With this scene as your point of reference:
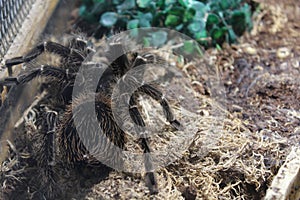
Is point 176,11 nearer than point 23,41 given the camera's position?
No

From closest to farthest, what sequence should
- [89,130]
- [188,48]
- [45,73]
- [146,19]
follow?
[89,130] < [45,73] < [188,48] < [146,19]

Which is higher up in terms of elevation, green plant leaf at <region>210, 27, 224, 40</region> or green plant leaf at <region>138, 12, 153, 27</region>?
green plant leaf at <region>138, 12, 153, 27</region>

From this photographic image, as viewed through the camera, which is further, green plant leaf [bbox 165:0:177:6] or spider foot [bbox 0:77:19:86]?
green plant leaf [bbox 165:0:177:6]

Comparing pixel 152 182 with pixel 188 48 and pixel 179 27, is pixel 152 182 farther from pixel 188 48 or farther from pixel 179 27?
pixel 179 27

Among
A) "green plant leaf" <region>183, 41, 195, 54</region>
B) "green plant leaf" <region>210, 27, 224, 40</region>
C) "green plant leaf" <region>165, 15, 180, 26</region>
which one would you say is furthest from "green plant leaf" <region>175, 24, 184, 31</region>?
"green plant leaf" <region>210, 27, 224, 40</region>

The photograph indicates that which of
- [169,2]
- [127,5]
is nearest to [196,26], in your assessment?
[169,2]

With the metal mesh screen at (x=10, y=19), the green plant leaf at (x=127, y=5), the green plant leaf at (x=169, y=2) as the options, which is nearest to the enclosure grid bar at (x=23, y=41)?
the metal mesh screen at (x=10, y=19)

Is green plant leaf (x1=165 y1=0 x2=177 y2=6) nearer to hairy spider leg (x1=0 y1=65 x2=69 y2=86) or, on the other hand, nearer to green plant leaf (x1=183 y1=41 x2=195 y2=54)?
green plant leaf (x1=183 y1=41 x2=195 y2=54)
